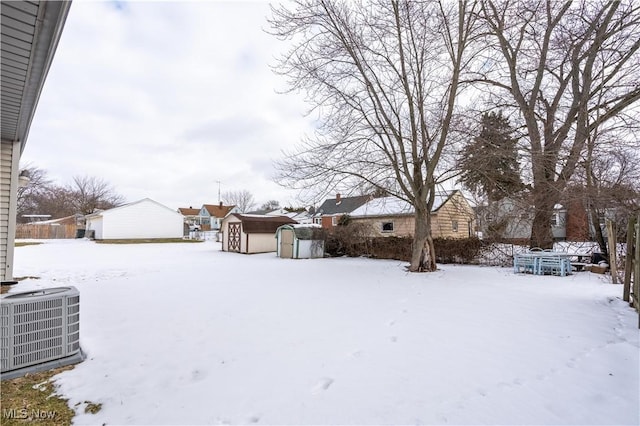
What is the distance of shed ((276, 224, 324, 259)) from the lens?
50.3 ft

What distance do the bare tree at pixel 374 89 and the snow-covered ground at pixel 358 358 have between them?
14.9ft

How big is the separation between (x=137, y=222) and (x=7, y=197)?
25.5m

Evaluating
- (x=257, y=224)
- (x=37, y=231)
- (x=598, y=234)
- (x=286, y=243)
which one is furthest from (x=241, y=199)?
(x=598, y=234)

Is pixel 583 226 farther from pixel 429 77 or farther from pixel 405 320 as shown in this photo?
pixel 405 320

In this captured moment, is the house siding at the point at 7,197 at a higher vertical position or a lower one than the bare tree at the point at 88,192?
lower

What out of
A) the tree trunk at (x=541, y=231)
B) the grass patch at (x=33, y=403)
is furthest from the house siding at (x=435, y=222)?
the grass patch at (x=33, y=403)

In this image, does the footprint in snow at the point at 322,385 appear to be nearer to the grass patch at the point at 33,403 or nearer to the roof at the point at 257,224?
the grass patch at the point at 33,403

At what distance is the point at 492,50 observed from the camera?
11.3m

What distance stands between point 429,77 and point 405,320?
8.63 m

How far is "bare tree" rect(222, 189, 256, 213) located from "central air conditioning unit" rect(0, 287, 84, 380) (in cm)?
5740

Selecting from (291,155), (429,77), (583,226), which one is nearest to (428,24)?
(429,77)

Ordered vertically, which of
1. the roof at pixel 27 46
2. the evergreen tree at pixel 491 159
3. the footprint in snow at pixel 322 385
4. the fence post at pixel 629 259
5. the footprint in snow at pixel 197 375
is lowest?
the footprint in snow at pixel 197 375

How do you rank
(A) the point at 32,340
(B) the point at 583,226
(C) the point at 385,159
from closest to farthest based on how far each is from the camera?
1. (A) the point at 32,340
2. (C) the point at 385,159
3. (B) the point at 583,226

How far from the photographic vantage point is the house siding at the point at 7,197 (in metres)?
5.89
